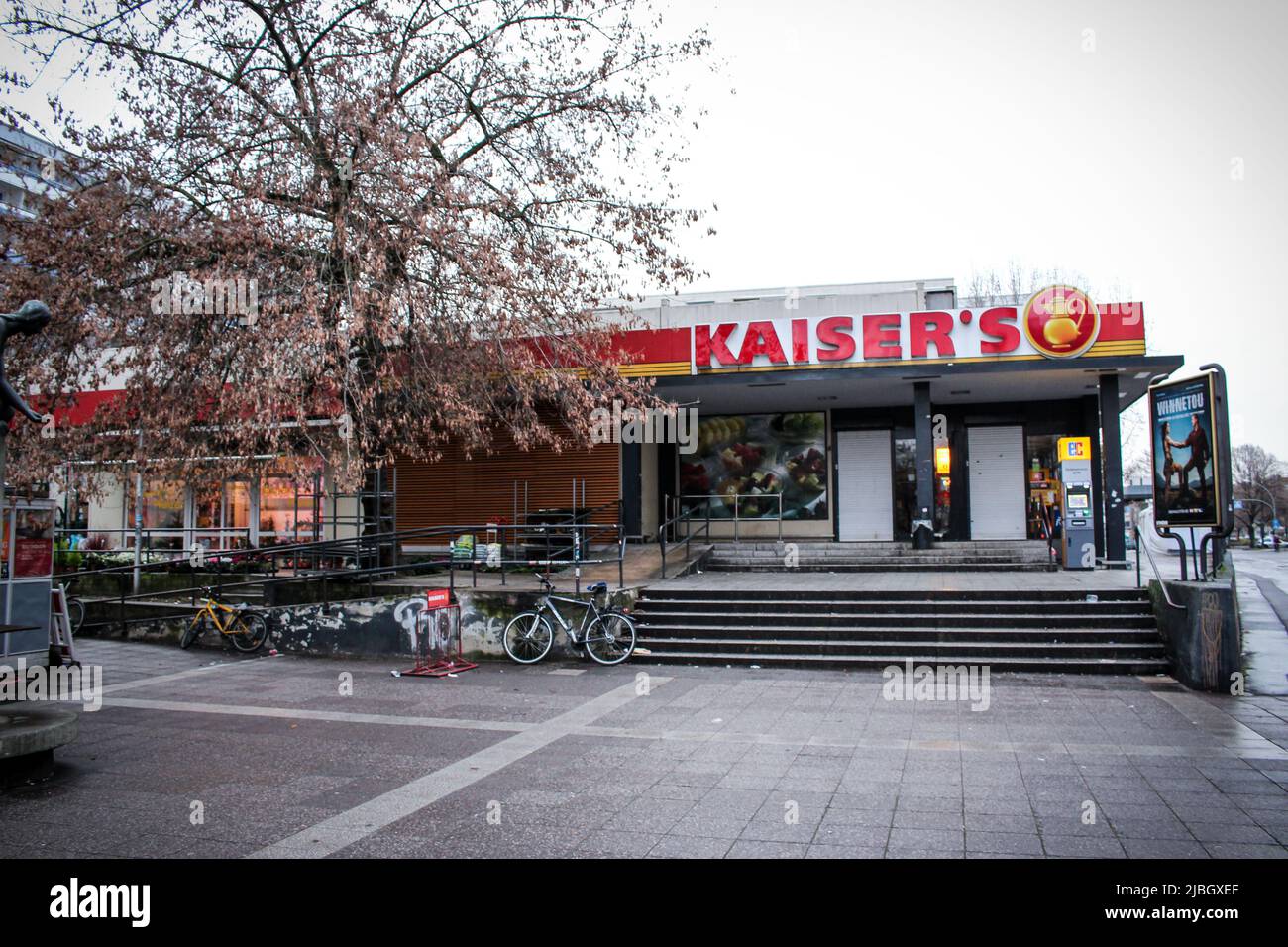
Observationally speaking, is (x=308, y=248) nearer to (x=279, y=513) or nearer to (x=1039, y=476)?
(x=279, y=513)

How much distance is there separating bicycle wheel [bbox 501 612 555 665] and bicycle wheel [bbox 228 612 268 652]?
3.91 metres

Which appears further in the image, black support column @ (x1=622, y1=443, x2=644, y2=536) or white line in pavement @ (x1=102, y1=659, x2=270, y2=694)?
black support column @ (x1=622, y1=443, x2=644, y2=536)

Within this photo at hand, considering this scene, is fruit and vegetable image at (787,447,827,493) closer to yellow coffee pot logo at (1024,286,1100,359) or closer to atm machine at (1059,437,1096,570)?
atm machine at (1059,437,1096,570)

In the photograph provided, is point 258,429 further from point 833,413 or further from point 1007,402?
point 1007,402

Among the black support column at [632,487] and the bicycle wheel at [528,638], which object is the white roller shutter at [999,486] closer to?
the black support column at [632,487]

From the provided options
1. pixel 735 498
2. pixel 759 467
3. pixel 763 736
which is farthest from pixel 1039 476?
pixel 763 736

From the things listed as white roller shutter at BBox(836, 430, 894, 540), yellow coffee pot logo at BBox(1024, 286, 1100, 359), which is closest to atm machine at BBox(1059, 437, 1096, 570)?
yellow coffee pot logo at BBox(1024, 286, 1100, 359)

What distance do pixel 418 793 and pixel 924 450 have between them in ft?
44.4

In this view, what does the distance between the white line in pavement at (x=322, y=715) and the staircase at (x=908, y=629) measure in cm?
376

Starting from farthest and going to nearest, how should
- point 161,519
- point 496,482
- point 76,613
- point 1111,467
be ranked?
point 161,519 < point 496,482 < point 1111,467 < point 76,613

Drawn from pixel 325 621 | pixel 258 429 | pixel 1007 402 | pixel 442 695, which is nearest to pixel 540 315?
pixel 258 429

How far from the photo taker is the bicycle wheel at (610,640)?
11.0 meters

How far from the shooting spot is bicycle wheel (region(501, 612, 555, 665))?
36.9 feet

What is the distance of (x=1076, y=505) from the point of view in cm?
1528
